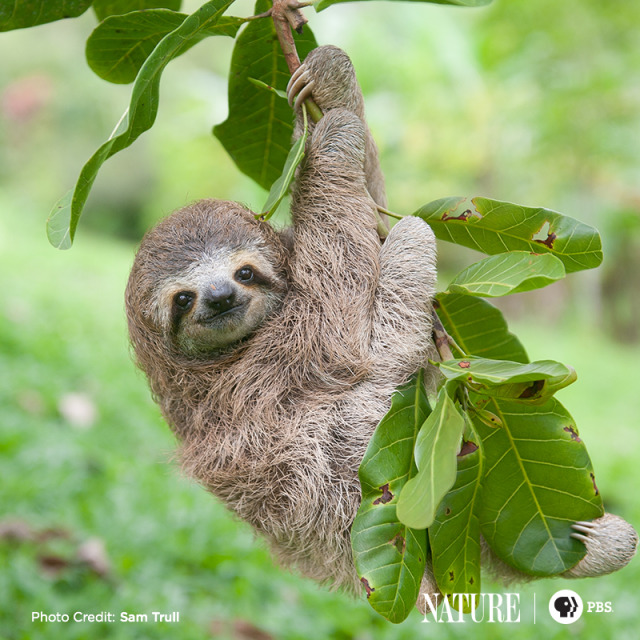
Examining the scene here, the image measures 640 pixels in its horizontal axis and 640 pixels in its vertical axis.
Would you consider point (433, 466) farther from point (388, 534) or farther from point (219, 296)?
point (219, 296)

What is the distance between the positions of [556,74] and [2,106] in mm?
14068

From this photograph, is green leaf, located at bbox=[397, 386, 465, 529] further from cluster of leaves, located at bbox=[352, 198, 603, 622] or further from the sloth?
the sloth

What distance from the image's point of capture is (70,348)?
7.08 meters

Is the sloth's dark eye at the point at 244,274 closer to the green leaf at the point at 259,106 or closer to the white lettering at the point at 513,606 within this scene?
the green leaf at the point at 259,106

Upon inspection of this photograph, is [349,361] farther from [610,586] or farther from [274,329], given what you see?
[610,586]

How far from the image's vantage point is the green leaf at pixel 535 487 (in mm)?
2279

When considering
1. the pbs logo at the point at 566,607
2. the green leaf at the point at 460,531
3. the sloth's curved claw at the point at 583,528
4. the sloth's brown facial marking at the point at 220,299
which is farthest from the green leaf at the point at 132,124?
the pbs logo at the point at 566,607

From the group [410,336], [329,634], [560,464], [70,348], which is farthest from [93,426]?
[560,464]

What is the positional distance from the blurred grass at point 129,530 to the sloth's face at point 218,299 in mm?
608

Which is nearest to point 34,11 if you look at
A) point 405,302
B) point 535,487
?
point 405,302

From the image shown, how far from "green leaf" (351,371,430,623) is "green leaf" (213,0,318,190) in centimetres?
132

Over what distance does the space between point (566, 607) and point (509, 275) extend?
3269 millimetres

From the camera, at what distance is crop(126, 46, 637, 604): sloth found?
258 centimetres

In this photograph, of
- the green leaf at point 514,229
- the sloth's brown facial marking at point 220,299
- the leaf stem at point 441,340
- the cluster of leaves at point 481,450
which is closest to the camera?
the cluster of leaves at point 481,450
